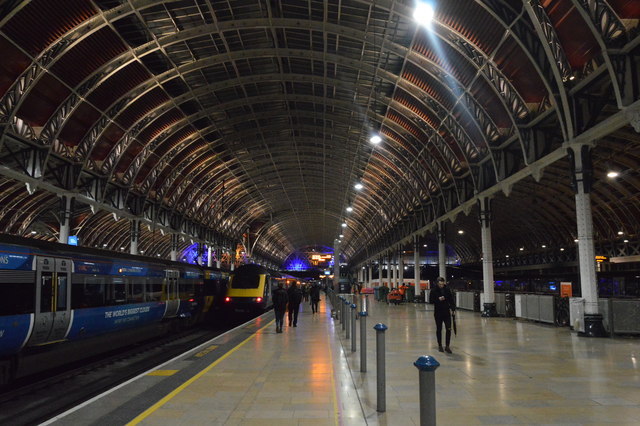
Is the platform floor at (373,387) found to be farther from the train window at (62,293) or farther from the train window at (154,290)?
the train window at (154,290)

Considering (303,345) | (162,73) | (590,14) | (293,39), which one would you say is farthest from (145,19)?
(590,14)

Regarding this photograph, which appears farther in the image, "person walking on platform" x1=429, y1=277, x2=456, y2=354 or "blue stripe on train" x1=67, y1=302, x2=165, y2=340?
"person walking on platform" x1=429, y1=277, x2=456, y2=354

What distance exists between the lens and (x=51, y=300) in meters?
11.2

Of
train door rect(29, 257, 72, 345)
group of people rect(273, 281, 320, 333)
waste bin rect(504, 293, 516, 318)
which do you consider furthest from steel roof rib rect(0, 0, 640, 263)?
group of people rect(273, 281, 320, 333)

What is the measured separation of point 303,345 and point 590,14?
1352 centimetres

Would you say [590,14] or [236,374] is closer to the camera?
[236,374]

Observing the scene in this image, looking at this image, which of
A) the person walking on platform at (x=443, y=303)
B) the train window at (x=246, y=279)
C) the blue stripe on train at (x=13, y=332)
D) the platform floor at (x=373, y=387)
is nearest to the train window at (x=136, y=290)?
the platform floor at (x=373, y=387)

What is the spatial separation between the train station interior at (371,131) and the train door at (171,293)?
0.17 m

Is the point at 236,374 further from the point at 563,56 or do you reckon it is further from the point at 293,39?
the point at 293,39

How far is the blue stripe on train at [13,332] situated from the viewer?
9.38m

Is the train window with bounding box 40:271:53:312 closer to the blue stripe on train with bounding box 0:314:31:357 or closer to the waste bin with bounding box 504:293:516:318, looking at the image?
the blue stripe on train with bounding box 0:314:31:357

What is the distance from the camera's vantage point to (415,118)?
31969mm

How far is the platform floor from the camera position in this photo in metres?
6.93

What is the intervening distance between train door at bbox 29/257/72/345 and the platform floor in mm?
2739
